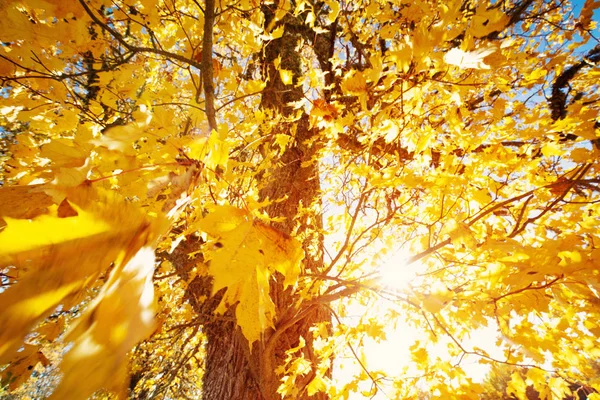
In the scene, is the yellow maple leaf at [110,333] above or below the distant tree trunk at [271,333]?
above

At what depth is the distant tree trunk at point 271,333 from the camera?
1509 millimetres

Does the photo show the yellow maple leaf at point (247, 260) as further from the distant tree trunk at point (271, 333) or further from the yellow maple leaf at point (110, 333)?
the distant tree trunk at point (271, 333)

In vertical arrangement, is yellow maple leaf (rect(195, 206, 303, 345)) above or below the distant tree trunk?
above

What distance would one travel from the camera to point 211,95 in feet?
2.94

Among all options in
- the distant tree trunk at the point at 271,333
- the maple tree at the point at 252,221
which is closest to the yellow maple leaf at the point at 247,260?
the maple tree at the point at 252,221

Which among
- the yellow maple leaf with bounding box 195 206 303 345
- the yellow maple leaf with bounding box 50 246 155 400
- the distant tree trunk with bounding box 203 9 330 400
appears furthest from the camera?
the distant tree trunk with bounding box 203 9 330 400

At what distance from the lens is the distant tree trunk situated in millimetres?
1509

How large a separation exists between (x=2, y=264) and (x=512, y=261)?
1301 millimetres

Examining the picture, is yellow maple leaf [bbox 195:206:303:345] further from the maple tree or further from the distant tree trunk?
the distant tree trunk

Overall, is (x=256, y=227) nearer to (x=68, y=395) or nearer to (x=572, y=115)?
(x=68, y=395)

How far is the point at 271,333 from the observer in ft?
5.31

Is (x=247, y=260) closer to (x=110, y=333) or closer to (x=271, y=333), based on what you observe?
(x=110, y=333)

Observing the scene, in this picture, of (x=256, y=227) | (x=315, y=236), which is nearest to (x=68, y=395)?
(x=256, y=227)

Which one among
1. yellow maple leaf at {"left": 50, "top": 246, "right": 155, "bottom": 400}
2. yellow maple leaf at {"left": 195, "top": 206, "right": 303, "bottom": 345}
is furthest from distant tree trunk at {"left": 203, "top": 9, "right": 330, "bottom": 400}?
yellow maple leaf at {"left": 50, "top": 246, "right": 155, "bottom": 400}
